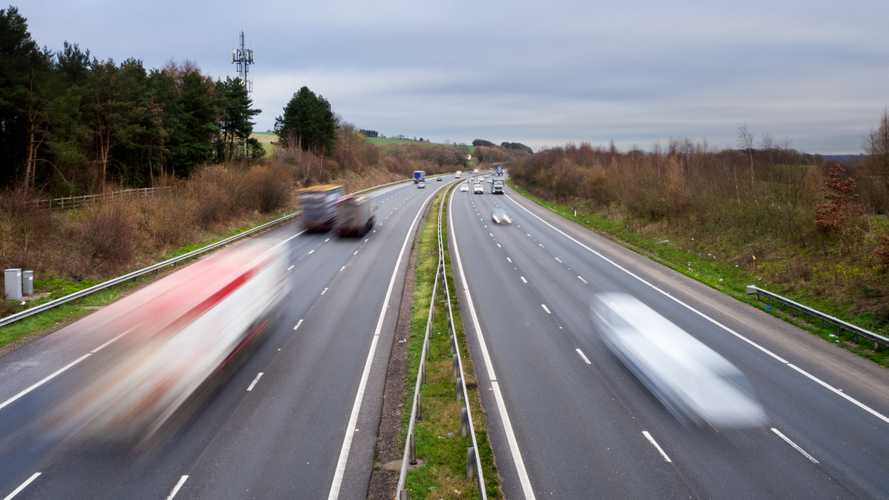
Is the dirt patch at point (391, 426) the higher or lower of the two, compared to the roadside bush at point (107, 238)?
lower

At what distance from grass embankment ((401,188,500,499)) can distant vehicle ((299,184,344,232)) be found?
23.4 m

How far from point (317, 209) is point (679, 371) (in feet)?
111

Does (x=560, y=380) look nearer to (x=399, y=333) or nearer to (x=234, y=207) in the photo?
(x=399, y=333)

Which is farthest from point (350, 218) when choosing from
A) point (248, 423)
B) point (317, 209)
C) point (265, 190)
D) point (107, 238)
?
point (248, 423)

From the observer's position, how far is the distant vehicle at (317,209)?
147ft

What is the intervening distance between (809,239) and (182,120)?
54.7 meters

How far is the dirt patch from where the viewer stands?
11.0 metres

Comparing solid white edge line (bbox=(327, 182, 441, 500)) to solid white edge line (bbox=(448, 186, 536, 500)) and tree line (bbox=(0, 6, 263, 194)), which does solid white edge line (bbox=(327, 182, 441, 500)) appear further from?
tree line (bbox=(0, 6, 263, 194))

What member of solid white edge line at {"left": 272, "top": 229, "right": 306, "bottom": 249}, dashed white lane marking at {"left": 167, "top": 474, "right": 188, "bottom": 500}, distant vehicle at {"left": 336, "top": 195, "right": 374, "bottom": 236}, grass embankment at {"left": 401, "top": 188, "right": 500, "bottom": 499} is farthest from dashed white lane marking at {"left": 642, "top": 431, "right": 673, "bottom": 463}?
distant vehicle at {"left": 336, "top": 195, "right": 374, "bottom": 236}

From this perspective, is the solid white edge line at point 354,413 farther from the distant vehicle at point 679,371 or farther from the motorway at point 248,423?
the distant vehicle at point 679,371

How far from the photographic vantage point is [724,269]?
106ft

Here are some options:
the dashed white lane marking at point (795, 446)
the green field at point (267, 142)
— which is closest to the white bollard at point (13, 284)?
the dashed white lane marking at point (795, 446)

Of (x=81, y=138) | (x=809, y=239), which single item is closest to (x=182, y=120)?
(x=81, y=138)

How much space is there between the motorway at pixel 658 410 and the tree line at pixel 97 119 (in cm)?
2671
